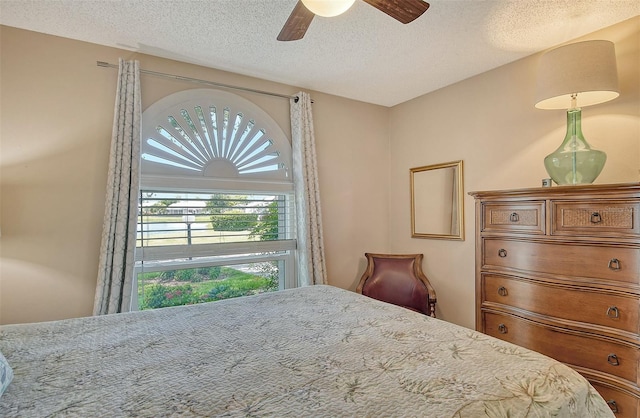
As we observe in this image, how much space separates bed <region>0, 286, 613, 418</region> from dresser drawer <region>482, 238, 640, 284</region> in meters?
0.87

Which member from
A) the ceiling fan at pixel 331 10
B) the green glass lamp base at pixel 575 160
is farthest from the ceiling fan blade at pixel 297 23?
the green glass lamp base at pixel 575 160

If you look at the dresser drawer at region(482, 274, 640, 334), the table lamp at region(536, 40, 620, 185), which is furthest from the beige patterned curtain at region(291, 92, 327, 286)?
the table lamp at region(536, 40, 620, 185)

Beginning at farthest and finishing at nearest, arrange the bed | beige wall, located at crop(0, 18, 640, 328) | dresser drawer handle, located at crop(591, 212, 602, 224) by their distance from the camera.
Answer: beige wall, located at crop(0, 18, 640, 328) → dresser drawer handle, located at crop(591, 212, 602, 224) → the bed

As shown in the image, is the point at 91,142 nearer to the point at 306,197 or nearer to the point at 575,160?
the point at 306,197

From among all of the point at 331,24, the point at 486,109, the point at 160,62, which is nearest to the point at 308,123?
the point at 331,24

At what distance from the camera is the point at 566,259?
73.4 inches

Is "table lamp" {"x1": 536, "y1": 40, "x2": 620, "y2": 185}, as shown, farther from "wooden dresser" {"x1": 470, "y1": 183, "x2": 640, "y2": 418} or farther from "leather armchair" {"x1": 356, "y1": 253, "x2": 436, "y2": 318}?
"leather armchair" {"x1": 356, "y1": 253, "x2": 436, "y2": 318}

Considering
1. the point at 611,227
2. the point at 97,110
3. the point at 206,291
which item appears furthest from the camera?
the point at 206,291

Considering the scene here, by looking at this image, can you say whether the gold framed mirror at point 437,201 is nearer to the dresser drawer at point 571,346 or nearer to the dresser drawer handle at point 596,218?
the dresser drawer at point 571,346

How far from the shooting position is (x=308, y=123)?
309 centimetres

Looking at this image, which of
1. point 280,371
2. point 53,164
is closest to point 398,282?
point 280,371

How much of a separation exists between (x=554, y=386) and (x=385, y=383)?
534mm

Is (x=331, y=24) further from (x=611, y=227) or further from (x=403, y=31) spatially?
(x=611, y=227)

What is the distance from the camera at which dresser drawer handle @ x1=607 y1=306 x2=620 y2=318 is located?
5.48 ft
